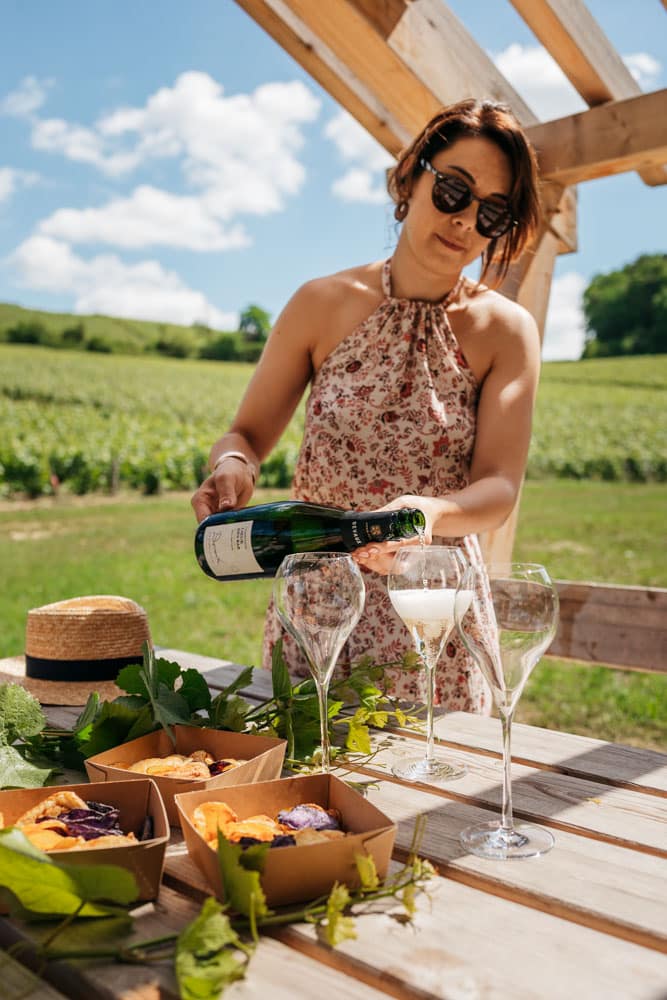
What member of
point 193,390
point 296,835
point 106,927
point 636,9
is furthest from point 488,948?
point 193,390

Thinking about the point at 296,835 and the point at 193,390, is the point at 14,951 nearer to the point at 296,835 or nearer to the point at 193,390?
the point at 296,835

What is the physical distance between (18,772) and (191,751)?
23 cm

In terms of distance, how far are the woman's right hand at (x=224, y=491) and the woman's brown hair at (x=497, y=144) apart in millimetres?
894

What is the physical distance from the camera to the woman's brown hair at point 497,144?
6.50 ft

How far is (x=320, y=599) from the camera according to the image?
44.1 inches

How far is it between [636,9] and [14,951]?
10.7ft

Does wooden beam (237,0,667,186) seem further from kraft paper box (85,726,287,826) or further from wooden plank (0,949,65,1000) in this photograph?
wooden plank (0,949,65,1000)

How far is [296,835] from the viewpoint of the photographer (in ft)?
2.73

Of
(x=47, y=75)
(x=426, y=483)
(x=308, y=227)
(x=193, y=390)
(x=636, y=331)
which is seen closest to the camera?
(x=426, y=483)

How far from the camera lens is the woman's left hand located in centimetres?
146

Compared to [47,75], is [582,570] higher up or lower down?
lower down

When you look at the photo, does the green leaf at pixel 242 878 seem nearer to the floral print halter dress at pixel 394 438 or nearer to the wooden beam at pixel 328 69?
the floral print halter dress at pixel 394 438

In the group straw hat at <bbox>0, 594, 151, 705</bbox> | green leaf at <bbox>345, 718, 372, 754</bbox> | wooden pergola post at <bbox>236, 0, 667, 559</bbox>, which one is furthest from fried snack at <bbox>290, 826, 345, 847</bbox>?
wooden pergola post at <bbox>236, 0, 667, 559</bbox>

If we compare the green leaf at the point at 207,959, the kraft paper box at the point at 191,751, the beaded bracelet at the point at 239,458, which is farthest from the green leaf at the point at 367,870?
the beaded bracelet at the point at 239,458
